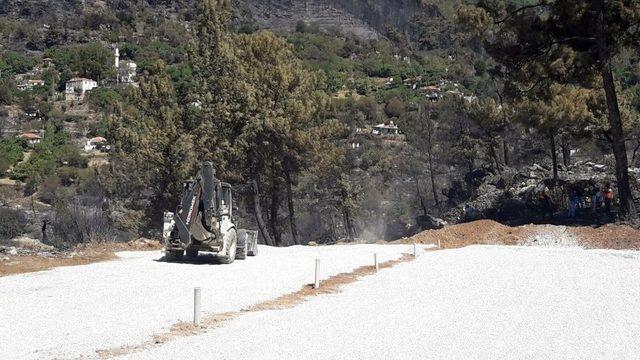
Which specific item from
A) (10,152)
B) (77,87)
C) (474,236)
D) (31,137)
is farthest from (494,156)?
(77,87)

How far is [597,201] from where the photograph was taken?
37688 millimetres

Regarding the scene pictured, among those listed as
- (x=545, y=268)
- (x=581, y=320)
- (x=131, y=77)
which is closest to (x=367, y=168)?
(x=545, y=268)

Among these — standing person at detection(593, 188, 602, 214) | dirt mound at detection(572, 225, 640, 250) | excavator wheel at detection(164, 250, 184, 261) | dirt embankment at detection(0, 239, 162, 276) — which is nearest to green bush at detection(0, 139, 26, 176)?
dirt embankment at detection(0, 239, 162, 276)

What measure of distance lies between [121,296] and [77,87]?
126 metres

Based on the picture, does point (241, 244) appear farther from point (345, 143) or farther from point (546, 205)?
point (345, 143)

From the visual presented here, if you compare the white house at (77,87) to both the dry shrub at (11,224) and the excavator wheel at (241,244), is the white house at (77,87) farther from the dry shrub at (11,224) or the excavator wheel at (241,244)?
the excavator wheel at (241,244)

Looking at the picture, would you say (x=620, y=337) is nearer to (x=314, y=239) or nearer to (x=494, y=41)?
(x=494, y=41)

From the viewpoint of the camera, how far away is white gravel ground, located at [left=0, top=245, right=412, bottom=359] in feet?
36.7

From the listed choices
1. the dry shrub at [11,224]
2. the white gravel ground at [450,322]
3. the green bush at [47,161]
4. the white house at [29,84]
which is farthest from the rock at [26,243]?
the white house at [29,84]

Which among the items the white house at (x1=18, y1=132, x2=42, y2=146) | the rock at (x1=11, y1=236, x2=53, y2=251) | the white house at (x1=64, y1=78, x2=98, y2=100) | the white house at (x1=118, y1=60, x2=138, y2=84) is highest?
the white house at (x1=118, y1=60, x2=138, y2=84)

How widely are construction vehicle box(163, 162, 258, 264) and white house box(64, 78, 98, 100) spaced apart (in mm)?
113500

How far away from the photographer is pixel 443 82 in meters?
144

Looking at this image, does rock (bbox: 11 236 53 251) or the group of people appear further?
rock (bbox: 11 236 53 251)

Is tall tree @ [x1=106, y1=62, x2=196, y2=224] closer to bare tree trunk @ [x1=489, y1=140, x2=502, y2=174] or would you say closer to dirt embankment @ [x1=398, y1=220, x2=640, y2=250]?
dirt embankment @ [x1=398, y1=220, x2=640, y2=250]
